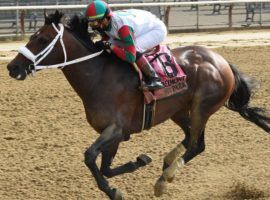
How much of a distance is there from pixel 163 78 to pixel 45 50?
1147 millimetres

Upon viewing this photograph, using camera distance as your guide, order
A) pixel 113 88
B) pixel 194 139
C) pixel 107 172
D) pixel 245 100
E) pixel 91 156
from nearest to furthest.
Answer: pixel 91 156 → pixel 113 88 → pixel 107 172 → pixel 194 139 → pixel 245 100

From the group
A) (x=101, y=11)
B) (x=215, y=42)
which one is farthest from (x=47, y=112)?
(x=215, y=42)

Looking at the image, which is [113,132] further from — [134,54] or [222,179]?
[222,179]

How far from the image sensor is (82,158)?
7230 mm

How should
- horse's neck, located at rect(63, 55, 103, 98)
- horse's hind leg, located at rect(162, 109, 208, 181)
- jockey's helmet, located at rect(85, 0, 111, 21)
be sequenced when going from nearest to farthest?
jockey's helmet, located at rect(85, 0, 111, 21) → horse's neck, located at rect(63, 55, 103, 98) → horse's hind leg, located at rect(162, 109, 208, 181)

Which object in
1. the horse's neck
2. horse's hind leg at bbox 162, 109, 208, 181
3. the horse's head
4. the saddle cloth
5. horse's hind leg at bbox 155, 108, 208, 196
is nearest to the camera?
the horse's head

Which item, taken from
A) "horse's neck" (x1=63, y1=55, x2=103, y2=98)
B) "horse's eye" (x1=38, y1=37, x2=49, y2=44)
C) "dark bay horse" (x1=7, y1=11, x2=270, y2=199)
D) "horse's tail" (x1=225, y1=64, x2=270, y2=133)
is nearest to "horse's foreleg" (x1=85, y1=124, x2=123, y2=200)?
"dark bay horse" (x1=7, y1=11, x2=270, y2=199)

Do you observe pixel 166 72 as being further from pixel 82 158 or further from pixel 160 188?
pixel 82 158

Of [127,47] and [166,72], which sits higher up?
[127,47]

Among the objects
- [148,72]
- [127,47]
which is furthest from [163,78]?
[127,47]

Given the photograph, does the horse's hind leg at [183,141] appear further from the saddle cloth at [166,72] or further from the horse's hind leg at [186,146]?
the saddle cloth at [166,72]

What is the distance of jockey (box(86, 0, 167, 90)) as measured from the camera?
18.6 feet

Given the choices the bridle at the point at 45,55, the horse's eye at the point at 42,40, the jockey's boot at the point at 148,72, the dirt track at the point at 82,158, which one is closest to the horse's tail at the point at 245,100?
the dirt track at the point at 82,158

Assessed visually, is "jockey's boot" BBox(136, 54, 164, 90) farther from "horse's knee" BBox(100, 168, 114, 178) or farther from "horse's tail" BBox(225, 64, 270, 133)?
"horse's tail" BBox(225, 64, 270, 133)
